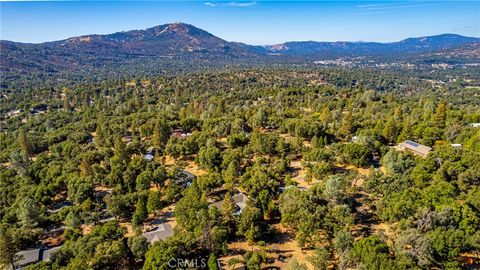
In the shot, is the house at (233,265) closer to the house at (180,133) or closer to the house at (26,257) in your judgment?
the house at (26,257)

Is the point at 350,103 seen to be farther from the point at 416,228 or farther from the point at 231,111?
the point at 416,228

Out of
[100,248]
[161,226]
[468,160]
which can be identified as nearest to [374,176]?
[468,160]

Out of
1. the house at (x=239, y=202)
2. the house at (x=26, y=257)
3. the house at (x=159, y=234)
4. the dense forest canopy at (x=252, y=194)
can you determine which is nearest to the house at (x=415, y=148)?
the dense forest canopy at (x=252, y=194)

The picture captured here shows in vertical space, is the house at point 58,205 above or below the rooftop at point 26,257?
below

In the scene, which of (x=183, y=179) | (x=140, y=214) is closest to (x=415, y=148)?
(x=183, y=179)

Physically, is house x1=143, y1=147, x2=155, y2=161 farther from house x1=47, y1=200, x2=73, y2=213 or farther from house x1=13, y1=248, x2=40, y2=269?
house x1=13, y1=248, x2=40, y2=269

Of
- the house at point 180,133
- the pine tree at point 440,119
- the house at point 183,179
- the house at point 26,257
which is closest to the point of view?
the house at point 26,257
